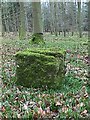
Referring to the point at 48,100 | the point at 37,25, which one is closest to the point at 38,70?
the point at 48,100

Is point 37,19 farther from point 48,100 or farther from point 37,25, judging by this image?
point 48,100

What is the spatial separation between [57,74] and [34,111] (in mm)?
1938

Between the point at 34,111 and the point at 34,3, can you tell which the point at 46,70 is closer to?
the point at 34,111

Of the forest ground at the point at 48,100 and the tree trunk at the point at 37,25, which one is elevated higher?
the tree trunk at the point at 37,25

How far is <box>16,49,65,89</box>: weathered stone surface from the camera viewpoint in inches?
283

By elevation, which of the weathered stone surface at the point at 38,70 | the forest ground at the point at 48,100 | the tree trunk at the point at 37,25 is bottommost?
the forest ground at the point at 48,100

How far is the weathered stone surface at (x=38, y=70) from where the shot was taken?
23.6ft

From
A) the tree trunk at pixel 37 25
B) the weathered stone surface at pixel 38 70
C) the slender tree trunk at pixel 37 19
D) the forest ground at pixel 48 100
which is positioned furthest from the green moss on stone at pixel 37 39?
the weathered stone surface at pixel 38 70

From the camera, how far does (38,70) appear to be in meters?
7.28

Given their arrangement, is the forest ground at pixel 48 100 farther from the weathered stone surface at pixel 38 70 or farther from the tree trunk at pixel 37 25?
the tree trunk at pixel 37 25

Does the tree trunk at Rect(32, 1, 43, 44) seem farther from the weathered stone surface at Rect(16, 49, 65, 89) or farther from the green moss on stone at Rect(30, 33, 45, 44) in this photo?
the weathered stone surface at Rect(16, 49, 65, 89)

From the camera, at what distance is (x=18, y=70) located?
24.6 feet

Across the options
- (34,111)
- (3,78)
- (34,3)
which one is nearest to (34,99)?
(34,111)

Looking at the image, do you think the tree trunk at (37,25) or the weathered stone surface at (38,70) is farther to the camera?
the tree trunk at (37,25)
